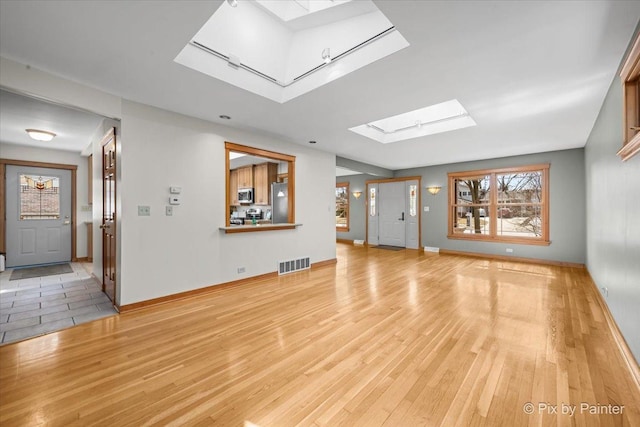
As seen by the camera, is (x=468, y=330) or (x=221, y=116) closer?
(x=468, y=330)

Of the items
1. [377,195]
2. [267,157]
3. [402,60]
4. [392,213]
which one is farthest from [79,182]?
[392,213]

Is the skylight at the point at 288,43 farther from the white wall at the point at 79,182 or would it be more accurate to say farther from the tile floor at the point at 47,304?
the white wall at the point at 79,182

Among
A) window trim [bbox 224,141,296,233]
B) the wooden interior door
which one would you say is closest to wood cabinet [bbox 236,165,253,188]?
window trim [bbox 224,141,296,233]

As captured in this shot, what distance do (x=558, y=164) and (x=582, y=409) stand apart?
19.8ft

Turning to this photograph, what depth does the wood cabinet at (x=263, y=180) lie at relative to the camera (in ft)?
24.1

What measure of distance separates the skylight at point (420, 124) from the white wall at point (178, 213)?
1.93 m

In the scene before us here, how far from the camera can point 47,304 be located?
3.35 m

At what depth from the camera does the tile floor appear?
2.72m

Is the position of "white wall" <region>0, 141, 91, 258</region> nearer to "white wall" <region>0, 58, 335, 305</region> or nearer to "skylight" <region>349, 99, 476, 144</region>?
"white wall" <region>0, 58, 335, 305</region>

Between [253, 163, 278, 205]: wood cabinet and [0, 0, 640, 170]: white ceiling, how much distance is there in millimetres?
3208

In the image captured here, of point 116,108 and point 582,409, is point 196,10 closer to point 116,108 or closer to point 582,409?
point 116,108

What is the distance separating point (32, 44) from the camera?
215 centimetres

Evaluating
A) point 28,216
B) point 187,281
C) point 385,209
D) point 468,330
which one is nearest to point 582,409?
point 468,330

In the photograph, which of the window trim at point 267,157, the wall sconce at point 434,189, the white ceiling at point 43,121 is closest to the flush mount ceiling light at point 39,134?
the white ceiling at point 43,121
